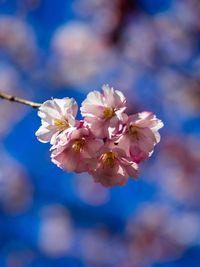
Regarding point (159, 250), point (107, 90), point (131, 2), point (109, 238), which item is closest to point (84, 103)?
point (107, 90)

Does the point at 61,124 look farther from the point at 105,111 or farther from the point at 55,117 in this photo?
the point at 105,111

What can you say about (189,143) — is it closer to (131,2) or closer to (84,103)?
(131,2)

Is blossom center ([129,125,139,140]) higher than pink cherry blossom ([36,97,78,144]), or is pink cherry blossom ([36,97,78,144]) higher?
blossom center ([129,125,139,140])

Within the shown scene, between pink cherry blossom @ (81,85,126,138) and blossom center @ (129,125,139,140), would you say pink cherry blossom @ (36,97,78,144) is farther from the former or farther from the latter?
blossom center @ (129,125,139,140)

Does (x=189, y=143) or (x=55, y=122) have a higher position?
(x=189, y=143)

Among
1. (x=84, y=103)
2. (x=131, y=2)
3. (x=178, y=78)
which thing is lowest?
(x=84, y=103)

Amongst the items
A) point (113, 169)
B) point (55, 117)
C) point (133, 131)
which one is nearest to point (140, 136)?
point (133, 131)

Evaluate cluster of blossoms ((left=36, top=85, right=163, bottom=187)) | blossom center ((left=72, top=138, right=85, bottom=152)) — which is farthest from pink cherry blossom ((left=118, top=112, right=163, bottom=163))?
blossom center ((left=72, top=138, right=85, bottom=152))
